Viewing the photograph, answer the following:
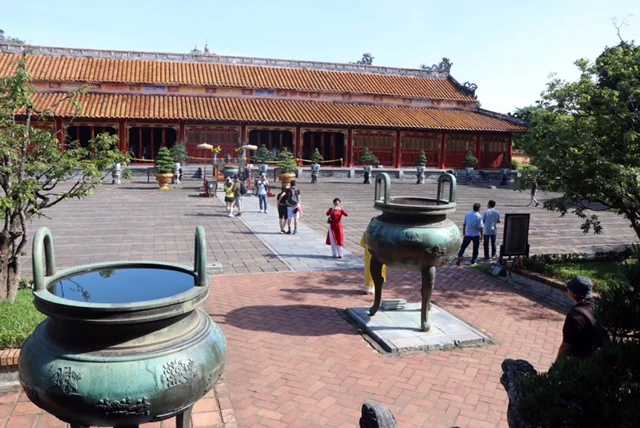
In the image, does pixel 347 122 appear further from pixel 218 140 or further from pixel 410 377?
pixel 410 377

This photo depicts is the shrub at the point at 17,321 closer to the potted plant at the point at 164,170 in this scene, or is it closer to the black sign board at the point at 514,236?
the black sign board at the point at 514,236

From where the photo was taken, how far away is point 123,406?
252 centimetres

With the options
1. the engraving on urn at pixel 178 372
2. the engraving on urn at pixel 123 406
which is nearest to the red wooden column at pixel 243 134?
the engraving on urn at pixel 178 372

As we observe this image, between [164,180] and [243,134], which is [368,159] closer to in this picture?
[243,134]

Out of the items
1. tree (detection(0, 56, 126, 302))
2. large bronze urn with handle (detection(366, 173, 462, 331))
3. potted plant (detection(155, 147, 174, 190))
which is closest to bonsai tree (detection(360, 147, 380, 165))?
potted plant (detection(155, 147, 174, 190))

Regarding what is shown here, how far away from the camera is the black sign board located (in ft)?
29.6

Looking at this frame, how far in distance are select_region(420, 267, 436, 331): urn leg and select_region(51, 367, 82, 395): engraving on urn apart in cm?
415

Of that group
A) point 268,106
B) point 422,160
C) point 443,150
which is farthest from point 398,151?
point 268,106

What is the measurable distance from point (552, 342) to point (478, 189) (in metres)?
22.2

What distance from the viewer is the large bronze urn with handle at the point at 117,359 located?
2525mm

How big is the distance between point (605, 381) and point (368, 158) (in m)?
27.8

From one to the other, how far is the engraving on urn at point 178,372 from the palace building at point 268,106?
2568 centimetres

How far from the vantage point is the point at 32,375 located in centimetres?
263

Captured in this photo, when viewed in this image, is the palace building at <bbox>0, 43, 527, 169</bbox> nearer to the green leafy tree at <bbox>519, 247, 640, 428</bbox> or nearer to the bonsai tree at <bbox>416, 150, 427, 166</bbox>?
the bonsai tree at <bbox>416, 150, 427, 166</bbox>
